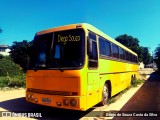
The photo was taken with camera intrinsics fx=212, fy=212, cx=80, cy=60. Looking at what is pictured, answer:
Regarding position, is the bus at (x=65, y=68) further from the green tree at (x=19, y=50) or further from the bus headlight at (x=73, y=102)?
the green tree at (x=19, y=50)

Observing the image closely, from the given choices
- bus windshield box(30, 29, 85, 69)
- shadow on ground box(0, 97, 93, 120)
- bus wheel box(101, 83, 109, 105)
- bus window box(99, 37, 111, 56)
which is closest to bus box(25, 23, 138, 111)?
bus windshield box(30, 29, 85, 69)

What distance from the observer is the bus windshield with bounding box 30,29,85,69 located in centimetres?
687

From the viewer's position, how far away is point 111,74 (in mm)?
10133

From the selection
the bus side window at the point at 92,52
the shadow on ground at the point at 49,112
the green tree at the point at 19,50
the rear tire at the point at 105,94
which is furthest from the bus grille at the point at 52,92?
the green tree at the point at 19,50

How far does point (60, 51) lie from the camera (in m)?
7.14

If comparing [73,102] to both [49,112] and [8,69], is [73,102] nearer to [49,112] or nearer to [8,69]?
[49,112]

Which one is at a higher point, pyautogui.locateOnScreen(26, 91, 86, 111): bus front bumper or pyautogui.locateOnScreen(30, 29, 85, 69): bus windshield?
pyautogui.locateOnScreen(30, 29, 85, 69): bus windshield

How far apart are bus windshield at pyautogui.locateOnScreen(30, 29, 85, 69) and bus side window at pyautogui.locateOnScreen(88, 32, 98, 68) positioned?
28 centimetres

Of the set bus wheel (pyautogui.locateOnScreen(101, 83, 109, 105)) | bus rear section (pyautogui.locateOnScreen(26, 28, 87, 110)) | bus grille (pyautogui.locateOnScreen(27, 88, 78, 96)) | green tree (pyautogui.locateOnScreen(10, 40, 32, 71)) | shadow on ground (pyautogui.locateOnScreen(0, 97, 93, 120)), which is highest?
green tree (pyautogui.locateOnScreen(10, 40, 32, 71))

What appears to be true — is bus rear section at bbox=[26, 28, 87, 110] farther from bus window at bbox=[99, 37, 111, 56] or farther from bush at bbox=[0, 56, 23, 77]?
bush at bbox=[0, 56, 23, 77]

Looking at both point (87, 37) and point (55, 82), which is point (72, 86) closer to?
point (55, 82)

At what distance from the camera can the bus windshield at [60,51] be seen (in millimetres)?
6867

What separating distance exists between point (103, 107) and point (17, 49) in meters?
58.7

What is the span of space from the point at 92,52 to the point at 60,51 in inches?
45.7
